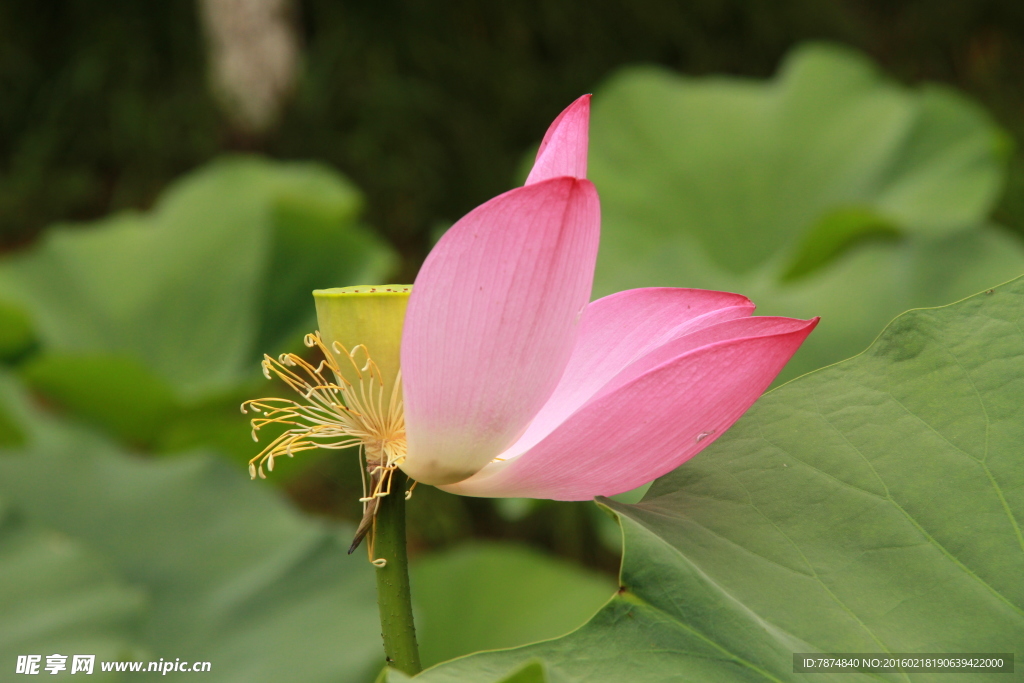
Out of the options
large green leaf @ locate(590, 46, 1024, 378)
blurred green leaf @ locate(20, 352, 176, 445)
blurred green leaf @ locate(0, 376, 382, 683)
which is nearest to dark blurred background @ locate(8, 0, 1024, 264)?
large green leaf @ locate(590, 46, 1024, 378)

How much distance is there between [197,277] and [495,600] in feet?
2.99

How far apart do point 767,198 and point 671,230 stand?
19cm

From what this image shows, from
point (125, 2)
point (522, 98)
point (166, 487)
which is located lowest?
point (166, 487)

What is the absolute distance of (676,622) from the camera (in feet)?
1.05

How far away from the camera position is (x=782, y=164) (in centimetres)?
161

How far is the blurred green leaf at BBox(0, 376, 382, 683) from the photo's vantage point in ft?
2.93

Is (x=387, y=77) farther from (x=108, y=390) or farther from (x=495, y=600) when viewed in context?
(x=495, y=600)

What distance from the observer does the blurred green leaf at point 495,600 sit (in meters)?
1.38

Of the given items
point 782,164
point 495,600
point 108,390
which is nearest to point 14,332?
point 108,390

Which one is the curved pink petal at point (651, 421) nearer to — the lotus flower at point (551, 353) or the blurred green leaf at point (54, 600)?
the lotus flower at point (551, 353)

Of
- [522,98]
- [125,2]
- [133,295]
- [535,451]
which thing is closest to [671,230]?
[133,295]

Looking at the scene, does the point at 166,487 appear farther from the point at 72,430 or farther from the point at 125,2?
the point at 125,2

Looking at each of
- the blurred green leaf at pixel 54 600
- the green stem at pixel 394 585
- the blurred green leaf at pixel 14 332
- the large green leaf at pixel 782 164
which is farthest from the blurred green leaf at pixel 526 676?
the blurred green leaf at pixel 14 332

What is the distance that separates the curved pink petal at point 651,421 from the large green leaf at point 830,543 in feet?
0.12
